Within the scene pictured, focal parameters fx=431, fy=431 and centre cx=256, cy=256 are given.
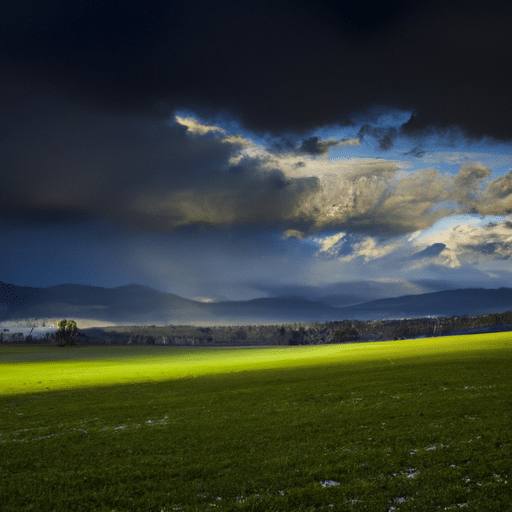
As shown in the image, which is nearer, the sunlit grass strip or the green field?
the green field

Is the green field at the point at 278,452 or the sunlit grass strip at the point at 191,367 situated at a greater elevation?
the green field at the point at 278,452

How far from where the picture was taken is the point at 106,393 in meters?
47.8

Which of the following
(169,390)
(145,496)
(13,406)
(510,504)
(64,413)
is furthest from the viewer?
(169,390)

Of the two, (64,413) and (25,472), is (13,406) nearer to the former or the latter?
(64,413)

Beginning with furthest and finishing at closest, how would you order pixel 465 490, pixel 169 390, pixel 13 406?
1. pixel 169 390
2. pixel 13 406
3. pixel 465 490

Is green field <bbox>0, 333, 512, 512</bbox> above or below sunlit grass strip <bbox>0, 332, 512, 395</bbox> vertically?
above

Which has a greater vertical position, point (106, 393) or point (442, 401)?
point (442, 401)

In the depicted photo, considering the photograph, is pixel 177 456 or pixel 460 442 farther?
pixel 177 456

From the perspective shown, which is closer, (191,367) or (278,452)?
(278,452)

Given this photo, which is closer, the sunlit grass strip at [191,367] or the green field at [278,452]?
the green field at [278,452]

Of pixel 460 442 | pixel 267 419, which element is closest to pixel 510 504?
pixel 460 442

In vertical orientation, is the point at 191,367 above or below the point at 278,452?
below

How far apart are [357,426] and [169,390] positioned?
28971mm

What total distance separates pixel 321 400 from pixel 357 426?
366 inches
